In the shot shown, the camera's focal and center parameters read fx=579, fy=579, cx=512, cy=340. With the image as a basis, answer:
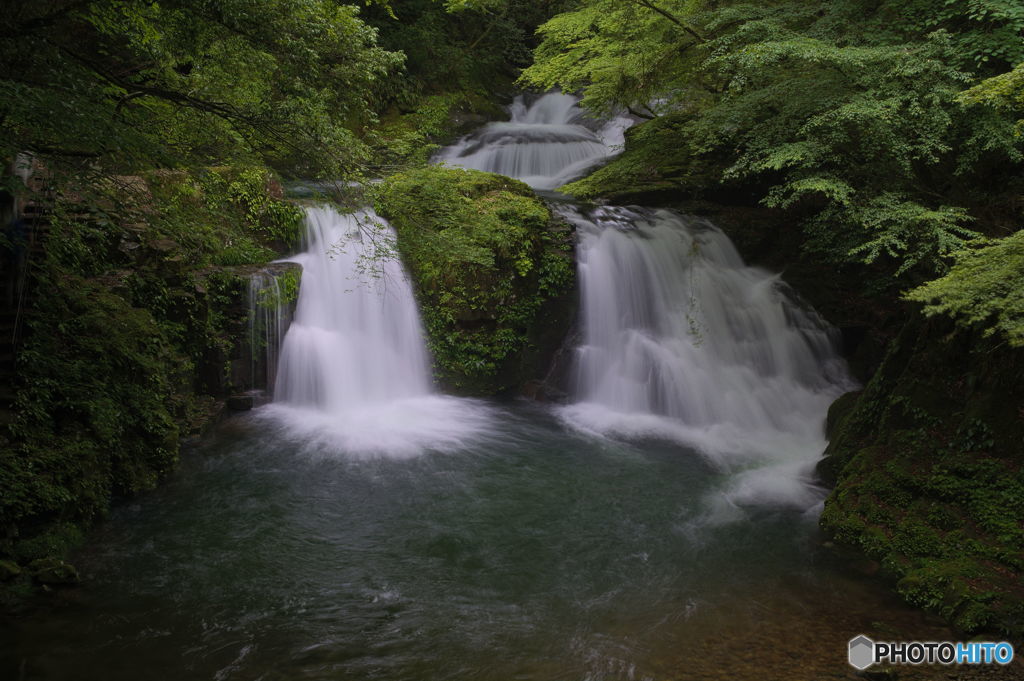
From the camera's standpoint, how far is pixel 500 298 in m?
10.4

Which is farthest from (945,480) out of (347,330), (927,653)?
(347,330)

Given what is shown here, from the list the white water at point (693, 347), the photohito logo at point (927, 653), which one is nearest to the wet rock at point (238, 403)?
the white water at point (693, 347)

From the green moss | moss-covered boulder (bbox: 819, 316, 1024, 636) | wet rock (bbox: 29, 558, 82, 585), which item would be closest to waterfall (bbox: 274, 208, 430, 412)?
wet rock (bbox: 29, 558, 82, 585)

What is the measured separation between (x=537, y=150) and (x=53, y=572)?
15.2 metres

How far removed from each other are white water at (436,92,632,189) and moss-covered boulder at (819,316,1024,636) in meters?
10.3

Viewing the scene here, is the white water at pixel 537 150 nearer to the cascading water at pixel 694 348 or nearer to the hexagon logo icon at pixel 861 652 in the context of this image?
the cascading water at pixel 694 348

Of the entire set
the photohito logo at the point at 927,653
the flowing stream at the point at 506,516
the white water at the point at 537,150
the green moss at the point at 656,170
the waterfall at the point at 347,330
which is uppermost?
the white water at the point at 537,150

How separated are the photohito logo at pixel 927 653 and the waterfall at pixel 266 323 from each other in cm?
775

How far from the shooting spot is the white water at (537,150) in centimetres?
1627

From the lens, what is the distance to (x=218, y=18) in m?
4.19

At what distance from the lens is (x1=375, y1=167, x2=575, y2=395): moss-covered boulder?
10258 mm

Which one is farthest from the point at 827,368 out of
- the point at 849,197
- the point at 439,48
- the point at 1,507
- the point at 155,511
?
the point at 439,48

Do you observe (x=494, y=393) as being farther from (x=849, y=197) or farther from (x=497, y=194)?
(x=849, y=197)

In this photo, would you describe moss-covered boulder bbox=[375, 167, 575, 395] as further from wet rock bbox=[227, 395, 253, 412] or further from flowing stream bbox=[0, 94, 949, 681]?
wet rock bbox=[227, 395, 253, 412]
